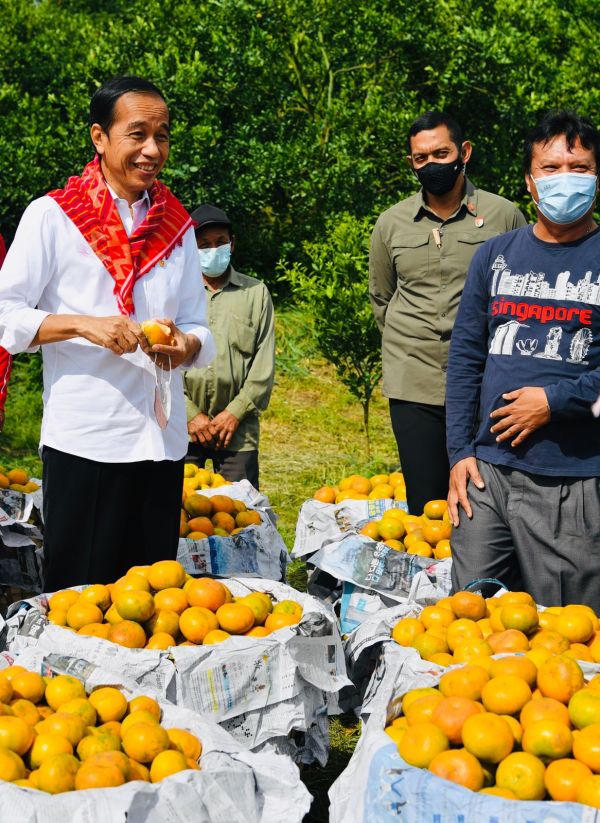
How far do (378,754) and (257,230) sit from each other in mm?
9814

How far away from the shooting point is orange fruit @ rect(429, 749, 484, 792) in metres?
2.18

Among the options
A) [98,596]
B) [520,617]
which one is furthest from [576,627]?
[98,596]

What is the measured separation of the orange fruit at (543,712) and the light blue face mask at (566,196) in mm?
1481

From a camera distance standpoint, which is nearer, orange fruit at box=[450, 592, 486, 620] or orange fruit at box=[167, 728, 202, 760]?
orange fruit at box=[167, 728, 202, 760]

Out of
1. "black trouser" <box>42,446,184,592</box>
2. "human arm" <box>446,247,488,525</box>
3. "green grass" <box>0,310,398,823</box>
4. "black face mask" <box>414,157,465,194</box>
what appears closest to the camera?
"black trouser" <box>42,446,184,592</box>

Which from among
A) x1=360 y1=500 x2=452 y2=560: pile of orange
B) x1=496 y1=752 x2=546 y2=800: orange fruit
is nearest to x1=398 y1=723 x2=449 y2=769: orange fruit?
x1=496 y1=752 x2=546 y2=800: orange fruit

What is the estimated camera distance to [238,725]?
2.83 metres

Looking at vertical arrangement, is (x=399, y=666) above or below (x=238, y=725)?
above

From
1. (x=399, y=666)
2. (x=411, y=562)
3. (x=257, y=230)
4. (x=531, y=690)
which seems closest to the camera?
(x=531, y=690)

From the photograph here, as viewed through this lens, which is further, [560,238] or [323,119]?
[323,119]

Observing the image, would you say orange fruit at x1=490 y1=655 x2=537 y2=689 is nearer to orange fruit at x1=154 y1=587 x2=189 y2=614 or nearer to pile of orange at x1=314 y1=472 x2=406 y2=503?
orange fruit at x1=154 y1=587 x2=189 y2=614

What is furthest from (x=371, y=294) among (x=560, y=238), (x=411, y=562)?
(x=560, y=238)

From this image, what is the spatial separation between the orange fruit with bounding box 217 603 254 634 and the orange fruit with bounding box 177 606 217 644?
34 millimetres

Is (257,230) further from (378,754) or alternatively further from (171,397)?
(378,754)
